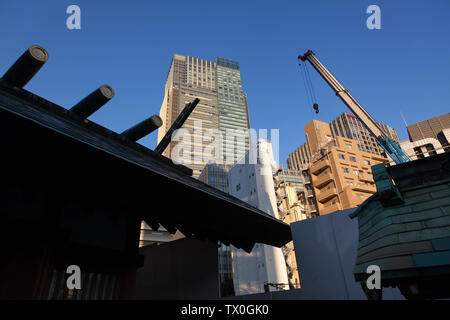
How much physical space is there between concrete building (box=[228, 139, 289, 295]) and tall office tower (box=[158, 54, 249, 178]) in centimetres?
5040

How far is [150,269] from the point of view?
10414 millimetres

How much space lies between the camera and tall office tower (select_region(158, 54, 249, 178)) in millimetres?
103375

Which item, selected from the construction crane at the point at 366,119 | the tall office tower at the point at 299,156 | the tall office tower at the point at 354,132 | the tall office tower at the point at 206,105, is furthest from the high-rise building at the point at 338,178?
the tall office tower at the point at 299,156

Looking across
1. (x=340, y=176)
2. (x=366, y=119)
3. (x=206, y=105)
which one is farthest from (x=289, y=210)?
(x=206, y=105)

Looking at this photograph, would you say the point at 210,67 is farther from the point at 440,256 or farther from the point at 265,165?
the point at 440,256

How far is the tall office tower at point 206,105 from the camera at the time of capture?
339 ft

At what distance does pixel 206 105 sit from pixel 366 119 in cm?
9248

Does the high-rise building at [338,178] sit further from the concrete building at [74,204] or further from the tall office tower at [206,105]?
the tall office tower at [206,105]

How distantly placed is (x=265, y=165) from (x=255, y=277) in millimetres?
17686

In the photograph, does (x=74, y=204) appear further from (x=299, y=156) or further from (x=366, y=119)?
(x=299, y=156)

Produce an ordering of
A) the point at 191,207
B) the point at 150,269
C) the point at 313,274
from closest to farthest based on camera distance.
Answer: the point at 191,207 < the point at 313,274 < the point at 150,269

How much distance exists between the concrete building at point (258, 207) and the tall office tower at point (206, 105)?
50402mm
